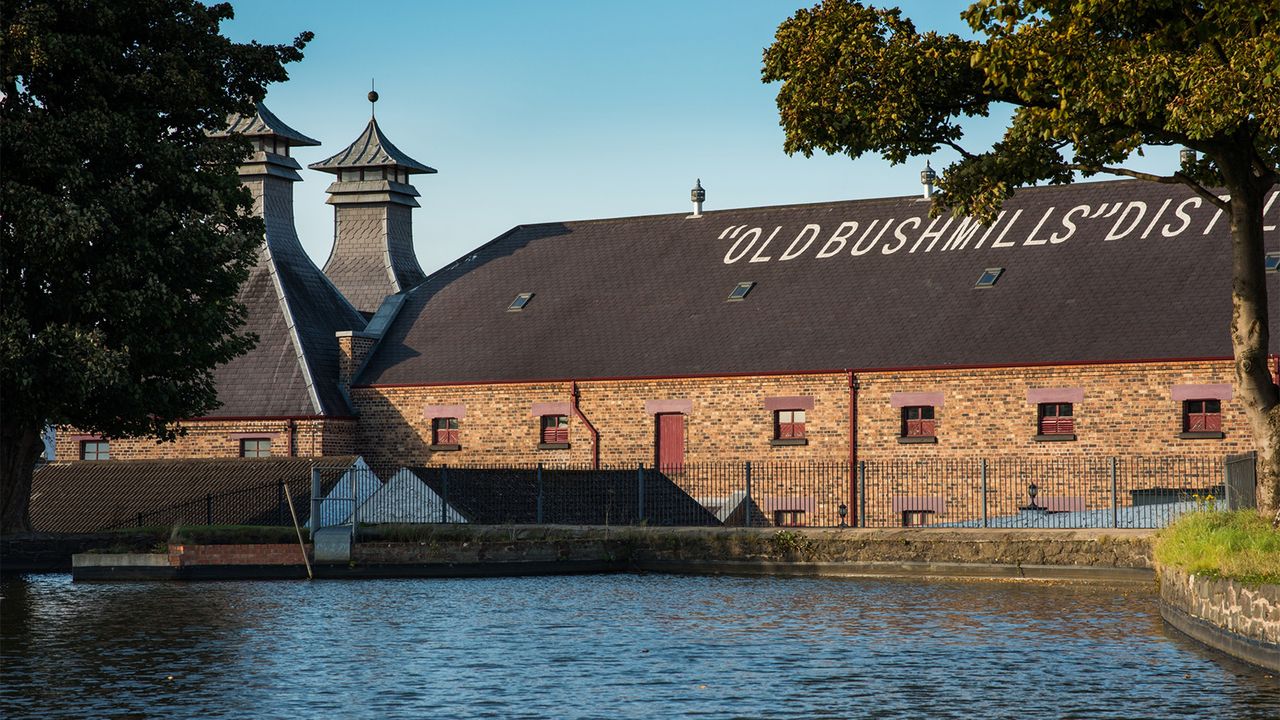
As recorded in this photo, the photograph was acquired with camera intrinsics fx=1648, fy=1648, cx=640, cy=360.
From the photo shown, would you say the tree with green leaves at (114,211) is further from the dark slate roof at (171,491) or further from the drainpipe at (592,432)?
the drainpipe at (592,432)

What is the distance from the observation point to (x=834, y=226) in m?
43.2

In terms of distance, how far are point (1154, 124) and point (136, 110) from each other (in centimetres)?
1677

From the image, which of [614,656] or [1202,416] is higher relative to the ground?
[1202,416]

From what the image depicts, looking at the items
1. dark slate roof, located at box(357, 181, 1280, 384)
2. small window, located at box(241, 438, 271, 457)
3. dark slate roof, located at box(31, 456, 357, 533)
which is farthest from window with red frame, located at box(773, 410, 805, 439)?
small window, located at box(241, 438, 271, 457)

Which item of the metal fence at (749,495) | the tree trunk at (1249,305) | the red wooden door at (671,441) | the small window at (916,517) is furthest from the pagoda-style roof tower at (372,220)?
the tree trunk at (1249,305)

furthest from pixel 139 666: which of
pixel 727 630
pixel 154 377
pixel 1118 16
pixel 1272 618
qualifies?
Result: pixel 154 377

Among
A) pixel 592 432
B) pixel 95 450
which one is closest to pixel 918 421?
pixel 592 432

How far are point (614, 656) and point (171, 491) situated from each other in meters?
22.9

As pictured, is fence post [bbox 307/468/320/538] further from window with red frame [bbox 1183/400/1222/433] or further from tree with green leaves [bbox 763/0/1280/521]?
window with red frame [bbox 1183/400/1222/433]

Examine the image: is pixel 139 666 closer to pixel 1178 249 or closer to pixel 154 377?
pixel 154 377

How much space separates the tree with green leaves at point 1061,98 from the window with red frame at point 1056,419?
1354 centimetres

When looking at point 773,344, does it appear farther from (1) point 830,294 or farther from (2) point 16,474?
(2) point 16,474

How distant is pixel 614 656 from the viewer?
15141 millimetres

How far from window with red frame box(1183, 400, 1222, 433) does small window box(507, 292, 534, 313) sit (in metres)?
17.6
